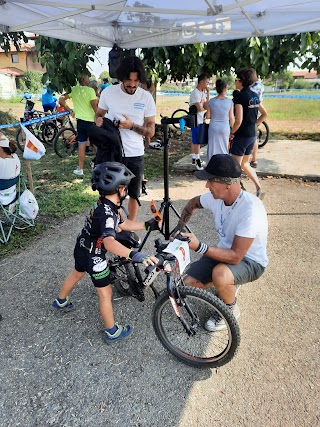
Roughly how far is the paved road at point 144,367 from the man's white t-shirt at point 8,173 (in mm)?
984

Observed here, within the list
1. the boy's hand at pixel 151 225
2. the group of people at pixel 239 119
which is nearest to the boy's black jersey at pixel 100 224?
the boy's hand at pixel 151 225

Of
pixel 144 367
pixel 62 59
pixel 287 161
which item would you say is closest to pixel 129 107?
pixel 144 367

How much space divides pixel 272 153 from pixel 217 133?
286 cm

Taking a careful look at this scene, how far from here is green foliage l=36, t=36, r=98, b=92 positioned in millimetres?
5418

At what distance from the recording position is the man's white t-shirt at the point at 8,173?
390 cm

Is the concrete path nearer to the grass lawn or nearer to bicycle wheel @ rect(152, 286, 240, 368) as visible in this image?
the grass lawn

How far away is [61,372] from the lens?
7.58ft

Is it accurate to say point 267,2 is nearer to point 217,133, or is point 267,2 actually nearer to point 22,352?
point 217,133

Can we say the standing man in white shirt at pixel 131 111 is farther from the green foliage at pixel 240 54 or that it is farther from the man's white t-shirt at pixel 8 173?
the green foliage at pixel 240 54

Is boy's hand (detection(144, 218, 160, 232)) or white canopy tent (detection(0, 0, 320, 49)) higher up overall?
white canopy tent (detection(0, 0, 320, 49))

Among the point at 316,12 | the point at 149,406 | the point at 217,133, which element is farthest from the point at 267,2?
the point at 149,406

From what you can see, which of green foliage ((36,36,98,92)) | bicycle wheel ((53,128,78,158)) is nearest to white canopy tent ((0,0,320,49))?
green foliage ((36,36,98,92))

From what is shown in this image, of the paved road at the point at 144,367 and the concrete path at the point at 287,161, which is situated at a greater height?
the concrete path at the point at 287,161

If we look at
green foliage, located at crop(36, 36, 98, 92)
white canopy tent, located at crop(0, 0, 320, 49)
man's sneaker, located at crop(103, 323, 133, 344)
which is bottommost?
man's sneaker, located at crop(103, 323, 133, 344)
